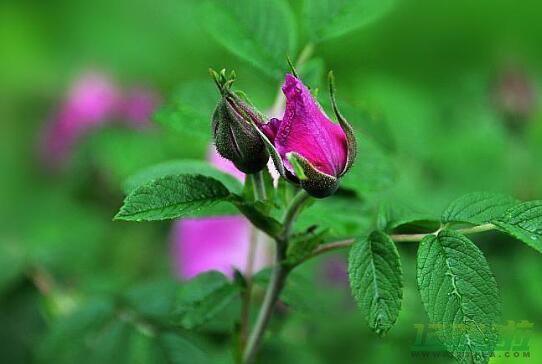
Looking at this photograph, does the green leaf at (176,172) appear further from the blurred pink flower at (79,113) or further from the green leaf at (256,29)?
the blurred pink flower at (79,113)

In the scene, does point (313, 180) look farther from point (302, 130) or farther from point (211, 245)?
point (211, 245)

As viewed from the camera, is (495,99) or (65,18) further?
(65,18)

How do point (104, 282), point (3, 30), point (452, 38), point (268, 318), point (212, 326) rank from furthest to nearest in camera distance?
point (3, 30) → point (452, 38) → point (104, 282) → point (212, 326) → point (268, 318)

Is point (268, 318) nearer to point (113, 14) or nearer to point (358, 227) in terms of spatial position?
point (358, 227)

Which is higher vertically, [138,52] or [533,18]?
[533,18]

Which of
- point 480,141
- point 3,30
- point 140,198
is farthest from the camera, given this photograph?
point 3,30

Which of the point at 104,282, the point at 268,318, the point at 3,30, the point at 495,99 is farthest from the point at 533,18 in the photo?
the point at 268,318

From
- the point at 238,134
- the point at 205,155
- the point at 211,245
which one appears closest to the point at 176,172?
the point at 238,134
